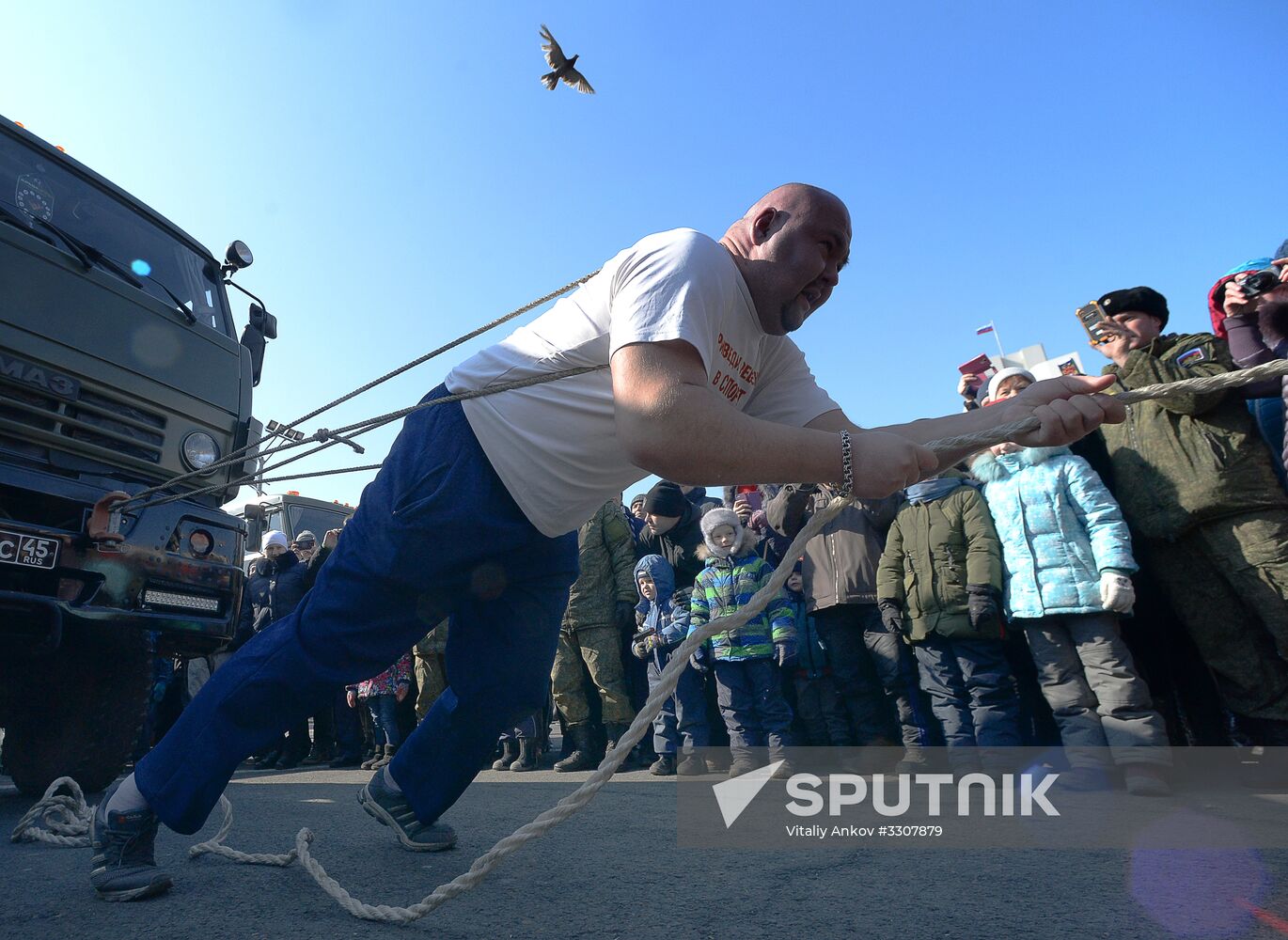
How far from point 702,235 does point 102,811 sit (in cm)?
196

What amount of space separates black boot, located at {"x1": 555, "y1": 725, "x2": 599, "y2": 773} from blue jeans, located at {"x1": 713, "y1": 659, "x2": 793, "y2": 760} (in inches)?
50.1

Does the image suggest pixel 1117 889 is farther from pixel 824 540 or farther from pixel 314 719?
pixel 314 719

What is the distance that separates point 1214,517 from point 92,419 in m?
4.93

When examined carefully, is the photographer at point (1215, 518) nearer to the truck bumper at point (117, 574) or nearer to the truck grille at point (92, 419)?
the truck bumper at point (117, 574)

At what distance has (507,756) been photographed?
6.04 m

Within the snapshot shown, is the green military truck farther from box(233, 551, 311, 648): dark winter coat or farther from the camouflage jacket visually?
box(233, 551, 311, 648): dark winter coat

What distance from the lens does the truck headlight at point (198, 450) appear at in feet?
13.4

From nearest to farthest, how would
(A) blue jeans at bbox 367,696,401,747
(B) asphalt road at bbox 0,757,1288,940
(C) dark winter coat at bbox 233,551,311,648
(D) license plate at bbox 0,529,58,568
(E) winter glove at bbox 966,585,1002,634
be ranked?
(B) asphalt road at bbox 0,757,1288,940
(D) license plate at bbox 0,529,58,568
(E) winter glove at bbox 966,585,1002,634
(A) blue jeans at bbox 367,696,401,747
(C) dark winter coat at bbox 233,551,311,648

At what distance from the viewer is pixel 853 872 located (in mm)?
2068

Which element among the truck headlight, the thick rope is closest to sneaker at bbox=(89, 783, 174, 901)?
the thick rope

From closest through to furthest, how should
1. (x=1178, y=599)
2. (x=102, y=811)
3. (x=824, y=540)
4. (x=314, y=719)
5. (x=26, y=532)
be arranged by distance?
(x=102, y=811) → (x=26, y=532) → (x=1178, y=599) → (x=824, y=540) → (x=314, y=719)

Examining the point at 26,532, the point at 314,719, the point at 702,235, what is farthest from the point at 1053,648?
the point at 314,719

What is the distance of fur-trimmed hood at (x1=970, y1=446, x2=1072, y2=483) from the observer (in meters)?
4.14

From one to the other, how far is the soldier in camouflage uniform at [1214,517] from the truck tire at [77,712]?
4685 millimetres
